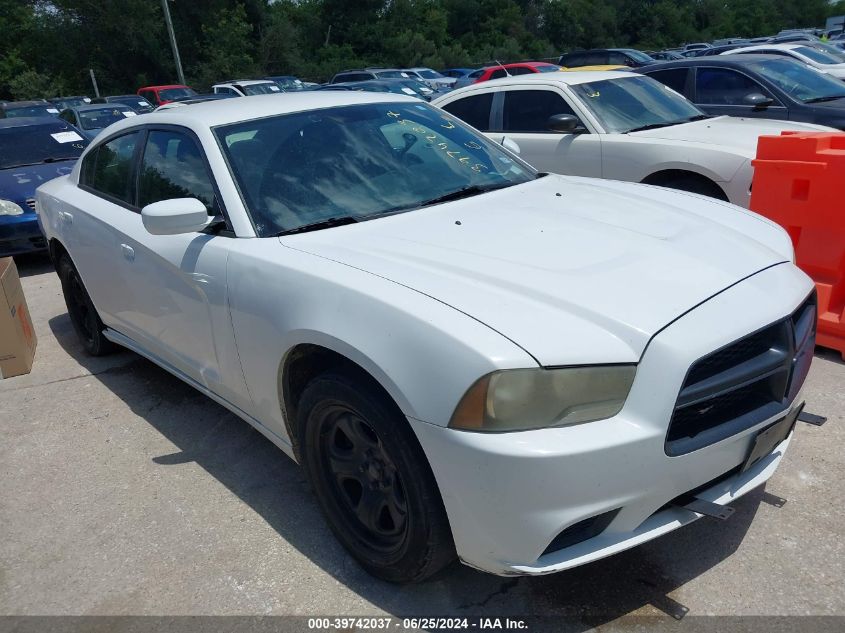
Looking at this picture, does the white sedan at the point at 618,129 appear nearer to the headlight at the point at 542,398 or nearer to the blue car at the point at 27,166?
the headlight at the point at 542,398

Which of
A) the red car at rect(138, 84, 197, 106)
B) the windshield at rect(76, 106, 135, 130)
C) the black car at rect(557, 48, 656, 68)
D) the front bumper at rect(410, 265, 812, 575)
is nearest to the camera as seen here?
the front bumper at rect(410, 265, 812, 575)

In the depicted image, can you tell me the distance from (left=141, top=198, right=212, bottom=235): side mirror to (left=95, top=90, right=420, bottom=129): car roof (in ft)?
1.75

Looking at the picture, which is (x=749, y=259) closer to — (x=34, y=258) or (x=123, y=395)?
(x=123, y=395)

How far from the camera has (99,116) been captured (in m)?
15.1

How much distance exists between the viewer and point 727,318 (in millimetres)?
2258

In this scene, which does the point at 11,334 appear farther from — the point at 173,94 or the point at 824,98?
the point at 173,94

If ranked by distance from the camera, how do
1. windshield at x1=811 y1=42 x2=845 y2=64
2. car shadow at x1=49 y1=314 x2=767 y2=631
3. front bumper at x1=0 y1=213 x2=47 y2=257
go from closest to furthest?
car shadow at x1=49 y1=314 x2=767 y2=631 → front bumper at x1=0 y1=213 x2=47 y2=257 → windshield at x1=811 y1=42 x2=845 y2=64

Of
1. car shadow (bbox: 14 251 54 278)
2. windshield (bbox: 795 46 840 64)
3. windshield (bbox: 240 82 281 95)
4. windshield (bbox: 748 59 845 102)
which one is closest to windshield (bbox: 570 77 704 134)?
windshield (bbox: 748 59 845 102)

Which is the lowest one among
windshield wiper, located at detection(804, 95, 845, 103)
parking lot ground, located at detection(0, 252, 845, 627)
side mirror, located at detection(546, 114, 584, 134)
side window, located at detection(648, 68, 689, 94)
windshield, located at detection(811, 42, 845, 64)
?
parking lot ground, located at detection(0, 252, 845, 627)

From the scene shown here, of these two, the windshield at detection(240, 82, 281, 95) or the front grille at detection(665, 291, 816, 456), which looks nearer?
the front grille at detection(665, 291, 816, 456)

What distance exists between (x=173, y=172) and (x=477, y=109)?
4.45 meters

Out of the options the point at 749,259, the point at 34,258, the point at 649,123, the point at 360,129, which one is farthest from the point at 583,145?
the point at 34,258

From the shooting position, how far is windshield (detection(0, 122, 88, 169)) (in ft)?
28.3

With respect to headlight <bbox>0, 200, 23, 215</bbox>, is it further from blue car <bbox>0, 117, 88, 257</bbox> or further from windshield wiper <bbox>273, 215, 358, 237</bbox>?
windshield wiper <bbox>273, 215, 358, 237</bbox>
